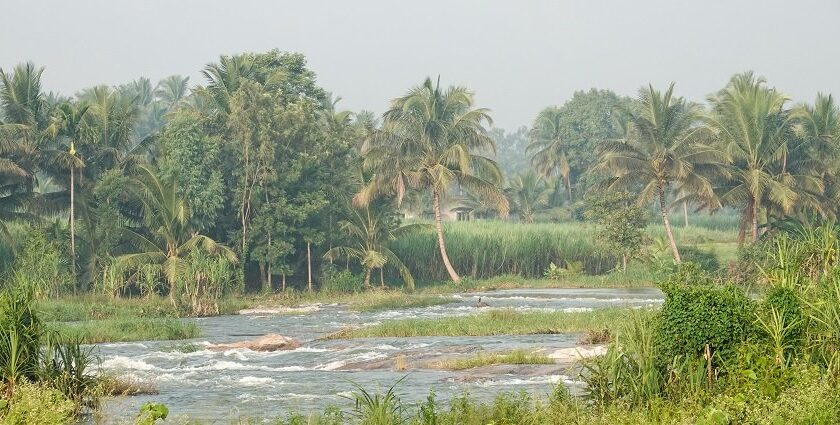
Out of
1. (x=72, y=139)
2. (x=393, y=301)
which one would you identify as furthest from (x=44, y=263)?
(x=393, y=301)

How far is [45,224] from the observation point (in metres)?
43.1

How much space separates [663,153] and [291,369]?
27667 millimetres

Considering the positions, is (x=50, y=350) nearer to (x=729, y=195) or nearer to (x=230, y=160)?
Answer: (x=230, y=160)

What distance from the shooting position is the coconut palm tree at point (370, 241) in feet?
152

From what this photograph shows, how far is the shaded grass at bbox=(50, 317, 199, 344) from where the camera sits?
98.9ft

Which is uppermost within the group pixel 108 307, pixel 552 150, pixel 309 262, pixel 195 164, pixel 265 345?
pixel 552 150

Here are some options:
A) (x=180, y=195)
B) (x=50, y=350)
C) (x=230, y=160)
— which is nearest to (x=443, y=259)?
(x=230, y=160)

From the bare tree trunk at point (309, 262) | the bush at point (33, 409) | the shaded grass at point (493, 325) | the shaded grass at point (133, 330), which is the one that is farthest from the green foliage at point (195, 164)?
the bush at point (33, 409)

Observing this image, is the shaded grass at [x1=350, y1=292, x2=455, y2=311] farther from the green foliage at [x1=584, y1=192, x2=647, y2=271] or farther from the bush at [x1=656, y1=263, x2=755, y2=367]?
the bush at [x1=656, y1=263, x2=755, y2=367]

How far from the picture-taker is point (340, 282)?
151ft

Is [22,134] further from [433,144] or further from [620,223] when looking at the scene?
[620,223]

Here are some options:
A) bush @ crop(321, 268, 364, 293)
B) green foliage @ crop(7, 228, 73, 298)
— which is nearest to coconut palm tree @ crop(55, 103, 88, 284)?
green foliage @ crop(7, 228, 73, 298)

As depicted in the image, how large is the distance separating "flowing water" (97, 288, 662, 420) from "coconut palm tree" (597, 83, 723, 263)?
1290 cm

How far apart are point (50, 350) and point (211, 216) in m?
27.9
